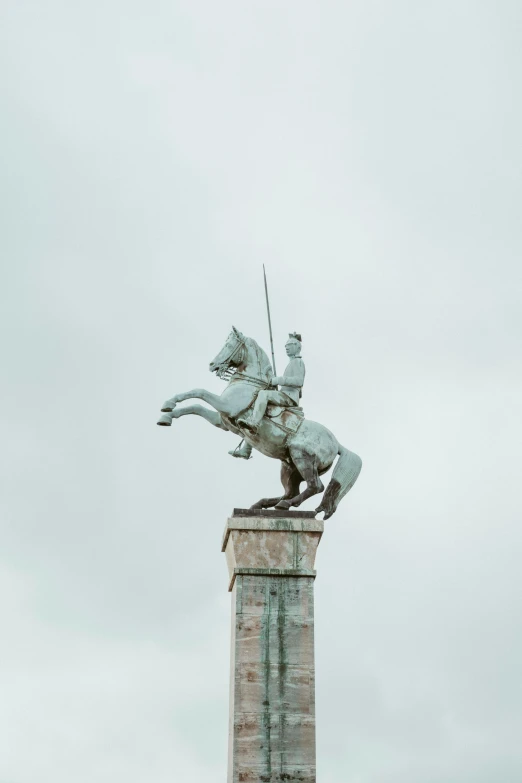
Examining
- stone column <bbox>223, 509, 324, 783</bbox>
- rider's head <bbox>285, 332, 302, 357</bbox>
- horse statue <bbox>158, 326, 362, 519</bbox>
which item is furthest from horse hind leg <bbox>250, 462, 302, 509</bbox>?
rider's head <bbox>285, 332, 302, 357</bbox>

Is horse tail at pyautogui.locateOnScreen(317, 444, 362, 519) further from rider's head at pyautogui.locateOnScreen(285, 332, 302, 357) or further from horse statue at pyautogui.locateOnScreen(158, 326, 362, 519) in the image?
rider's head at pyautogui.locateOnScreen(285, 332, 302, 357)

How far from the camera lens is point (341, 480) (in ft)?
72.7

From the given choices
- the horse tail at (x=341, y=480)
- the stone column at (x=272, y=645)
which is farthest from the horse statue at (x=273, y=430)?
the stone column at (x=272, y=645)

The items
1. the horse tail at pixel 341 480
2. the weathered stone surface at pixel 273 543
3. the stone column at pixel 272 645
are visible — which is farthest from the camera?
the horse tail at pixel 341 480

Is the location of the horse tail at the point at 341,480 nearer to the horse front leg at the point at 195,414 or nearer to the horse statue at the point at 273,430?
the horse statue at the point at 273,430

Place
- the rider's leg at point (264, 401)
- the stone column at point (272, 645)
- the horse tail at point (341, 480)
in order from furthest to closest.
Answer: the horse tail at point (341, 480) → the rider's leg at point (264, 401) → the stone column at point (272, 645)

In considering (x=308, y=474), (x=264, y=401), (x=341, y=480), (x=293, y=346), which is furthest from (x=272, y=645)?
(x=293, y=346)

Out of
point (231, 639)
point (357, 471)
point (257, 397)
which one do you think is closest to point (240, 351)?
point (257, 397)

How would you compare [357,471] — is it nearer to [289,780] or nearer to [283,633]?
[283,633]

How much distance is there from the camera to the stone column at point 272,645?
65.1ft

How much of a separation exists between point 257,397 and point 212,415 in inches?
32.8

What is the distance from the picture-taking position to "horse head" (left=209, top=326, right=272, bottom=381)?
22266 millimetres

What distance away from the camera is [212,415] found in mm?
22266

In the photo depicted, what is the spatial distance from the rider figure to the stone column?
4.65 feet
